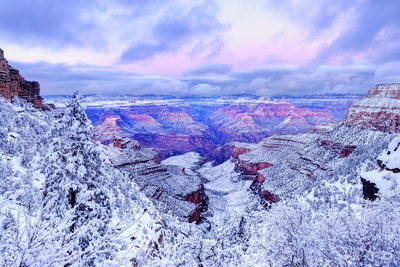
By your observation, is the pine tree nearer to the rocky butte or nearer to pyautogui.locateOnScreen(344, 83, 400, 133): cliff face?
the rocky butte

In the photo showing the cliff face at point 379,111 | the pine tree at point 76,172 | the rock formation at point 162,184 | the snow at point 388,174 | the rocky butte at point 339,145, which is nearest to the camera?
the pine tree at point 76,172

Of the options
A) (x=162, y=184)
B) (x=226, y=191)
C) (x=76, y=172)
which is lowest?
(x=226, y=191)

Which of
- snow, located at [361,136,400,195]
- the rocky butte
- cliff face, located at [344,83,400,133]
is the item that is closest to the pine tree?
snow, located at [361,136,400,195]

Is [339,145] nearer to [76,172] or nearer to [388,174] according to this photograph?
[388,174]

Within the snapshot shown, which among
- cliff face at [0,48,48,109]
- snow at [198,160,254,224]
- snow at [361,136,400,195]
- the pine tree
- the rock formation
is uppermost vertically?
cliff face at [0,48,48,109]

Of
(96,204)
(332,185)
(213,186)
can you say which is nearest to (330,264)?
(96,204)

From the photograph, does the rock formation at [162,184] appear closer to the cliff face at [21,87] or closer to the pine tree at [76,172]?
the cliff face at [21,87]

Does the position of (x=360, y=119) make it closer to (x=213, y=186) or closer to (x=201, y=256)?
(x=213, y=186)

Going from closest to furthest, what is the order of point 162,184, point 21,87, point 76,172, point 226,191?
point 76,172 < point 21,87 < point 162,184 < point 226,191

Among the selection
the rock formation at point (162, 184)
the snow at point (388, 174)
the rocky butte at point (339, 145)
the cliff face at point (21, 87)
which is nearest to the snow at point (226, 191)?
the rocky butte at point (339, 145)

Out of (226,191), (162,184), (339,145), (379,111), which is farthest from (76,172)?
(226,191)
